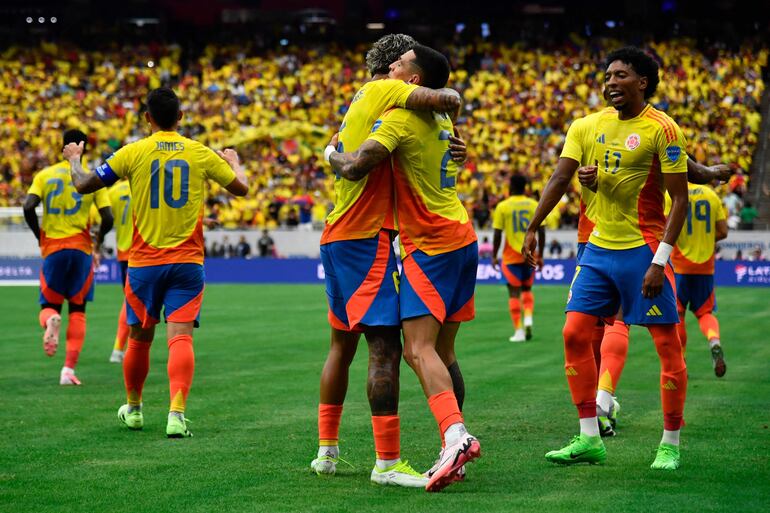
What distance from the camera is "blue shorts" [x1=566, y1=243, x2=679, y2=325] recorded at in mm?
6914

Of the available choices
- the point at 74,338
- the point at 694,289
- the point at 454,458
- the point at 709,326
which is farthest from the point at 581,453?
the point at 74,338

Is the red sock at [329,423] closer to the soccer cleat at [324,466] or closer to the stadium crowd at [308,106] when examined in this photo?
the soccer cleat at [324,466]

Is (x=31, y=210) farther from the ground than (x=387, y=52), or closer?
closer

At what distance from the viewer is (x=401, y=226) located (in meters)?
6.50

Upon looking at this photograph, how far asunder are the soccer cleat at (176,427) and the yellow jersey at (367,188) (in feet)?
7.99

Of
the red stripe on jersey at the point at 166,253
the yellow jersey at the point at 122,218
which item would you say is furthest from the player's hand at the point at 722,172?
the yellow jersey at the point at 122,218

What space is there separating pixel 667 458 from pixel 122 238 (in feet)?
28.8

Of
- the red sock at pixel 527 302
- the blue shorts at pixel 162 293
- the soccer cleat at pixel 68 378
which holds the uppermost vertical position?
the blue shorts at pixel 162 293

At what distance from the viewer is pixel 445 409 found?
6.18 meters

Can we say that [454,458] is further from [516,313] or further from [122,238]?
[516,313]

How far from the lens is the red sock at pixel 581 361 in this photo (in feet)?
23.2

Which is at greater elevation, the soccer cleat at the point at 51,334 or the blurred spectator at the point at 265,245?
the soccer cleat at the point at 51,334

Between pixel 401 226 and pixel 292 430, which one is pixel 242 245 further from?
pixel 401 226

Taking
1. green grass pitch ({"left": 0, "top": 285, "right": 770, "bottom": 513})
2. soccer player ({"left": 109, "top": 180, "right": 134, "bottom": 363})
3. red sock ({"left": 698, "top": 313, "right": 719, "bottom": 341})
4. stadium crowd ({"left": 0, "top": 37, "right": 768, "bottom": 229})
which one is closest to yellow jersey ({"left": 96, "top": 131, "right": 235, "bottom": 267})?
green grass pitch ({"left": 0, "top": 285, "right": 770, "bottom": 513})
